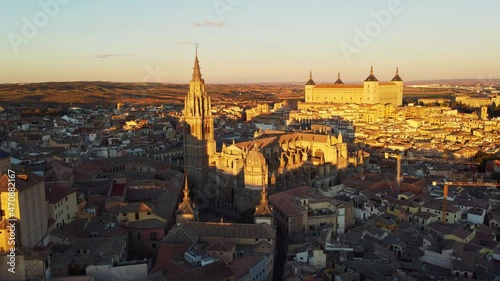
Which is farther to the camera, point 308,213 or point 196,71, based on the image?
point 196,71

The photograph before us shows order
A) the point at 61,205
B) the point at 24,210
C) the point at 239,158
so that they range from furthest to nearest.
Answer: the point at 239,158
the point at 61,205
the point at 24,210

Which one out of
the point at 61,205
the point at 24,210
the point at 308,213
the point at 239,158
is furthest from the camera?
the point at 239,158

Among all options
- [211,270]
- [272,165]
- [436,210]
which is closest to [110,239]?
[211,270]

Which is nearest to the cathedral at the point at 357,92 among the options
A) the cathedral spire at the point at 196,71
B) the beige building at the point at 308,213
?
the cathedral spire at the point at 196,71

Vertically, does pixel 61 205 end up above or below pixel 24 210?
below

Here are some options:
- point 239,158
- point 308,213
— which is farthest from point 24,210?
point 239,158

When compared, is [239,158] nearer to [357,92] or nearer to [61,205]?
[61,205]

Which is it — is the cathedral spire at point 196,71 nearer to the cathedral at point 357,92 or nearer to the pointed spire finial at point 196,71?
the pointed spire finial at point 196,71
